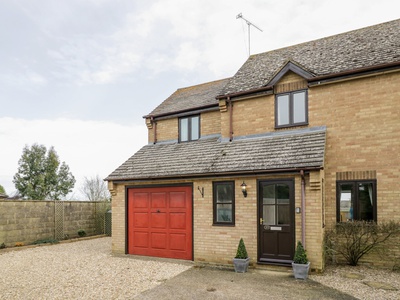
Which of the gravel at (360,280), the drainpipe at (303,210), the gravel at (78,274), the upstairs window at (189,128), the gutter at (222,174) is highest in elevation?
the upstairs window at (189,128)

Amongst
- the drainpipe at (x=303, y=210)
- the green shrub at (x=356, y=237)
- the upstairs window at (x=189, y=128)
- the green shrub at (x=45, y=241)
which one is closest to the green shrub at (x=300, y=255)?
the drainpipe at (x=303, y=210)

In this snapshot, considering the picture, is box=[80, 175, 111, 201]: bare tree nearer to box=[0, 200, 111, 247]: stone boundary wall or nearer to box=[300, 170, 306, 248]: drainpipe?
box=[0, 200, 111, 247]: stone boundary wall

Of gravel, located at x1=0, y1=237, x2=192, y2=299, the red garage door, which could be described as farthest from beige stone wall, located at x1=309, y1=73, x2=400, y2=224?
gravel, located at x1=0, y1=237, x2=192, y2=299

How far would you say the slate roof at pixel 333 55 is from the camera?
8.89 metres

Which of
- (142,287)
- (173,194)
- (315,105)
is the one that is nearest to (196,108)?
(173,194)

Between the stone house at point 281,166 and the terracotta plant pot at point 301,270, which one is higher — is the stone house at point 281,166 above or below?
above

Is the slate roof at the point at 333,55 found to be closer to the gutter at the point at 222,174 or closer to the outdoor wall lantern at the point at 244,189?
the gutter at the point at 222,174

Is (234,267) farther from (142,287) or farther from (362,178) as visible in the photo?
(362,178)

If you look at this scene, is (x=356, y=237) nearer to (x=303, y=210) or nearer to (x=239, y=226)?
(x=303, y=210)

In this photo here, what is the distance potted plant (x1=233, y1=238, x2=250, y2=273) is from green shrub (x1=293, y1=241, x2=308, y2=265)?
1334 mm

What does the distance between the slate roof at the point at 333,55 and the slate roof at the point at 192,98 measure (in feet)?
4.51

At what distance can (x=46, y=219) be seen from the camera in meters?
14.0

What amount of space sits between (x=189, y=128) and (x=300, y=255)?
21.7 ft

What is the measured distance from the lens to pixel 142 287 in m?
6.59
